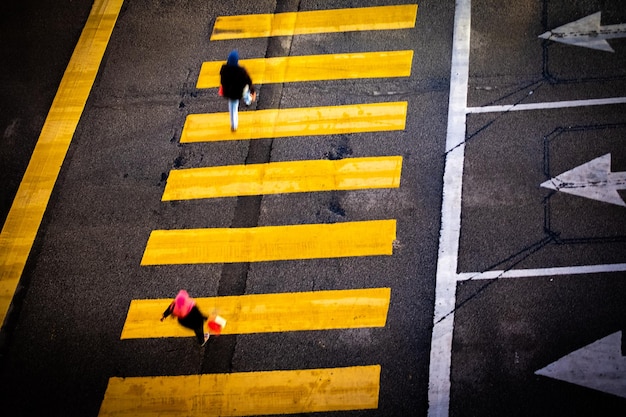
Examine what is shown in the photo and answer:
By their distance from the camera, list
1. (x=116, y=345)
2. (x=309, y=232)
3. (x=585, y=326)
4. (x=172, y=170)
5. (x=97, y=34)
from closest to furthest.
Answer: (x=585, y=326)
(x=116, y=345)
(x=309, y=232)
(x=172, y=170)
(x=97, y=34)

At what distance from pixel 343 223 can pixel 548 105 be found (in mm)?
3867

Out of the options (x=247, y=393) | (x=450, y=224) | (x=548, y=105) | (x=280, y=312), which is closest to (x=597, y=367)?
(x=450, y=224)

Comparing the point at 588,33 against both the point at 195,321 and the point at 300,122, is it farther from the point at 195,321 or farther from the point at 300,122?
the point at 195,321

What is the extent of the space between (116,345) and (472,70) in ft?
23.5

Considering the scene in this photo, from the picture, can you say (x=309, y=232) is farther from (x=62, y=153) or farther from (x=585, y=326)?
(x=62, y=153)

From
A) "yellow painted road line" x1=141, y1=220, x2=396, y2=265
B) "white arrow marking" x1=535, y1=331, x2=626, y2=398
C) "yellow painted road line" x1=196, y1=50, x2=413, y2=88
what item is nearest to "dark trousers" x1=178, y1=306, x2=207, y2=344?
"yellow painted road line" x1=141, y1=220, x2=396, y2=265

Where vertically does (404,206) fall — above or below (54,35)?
below

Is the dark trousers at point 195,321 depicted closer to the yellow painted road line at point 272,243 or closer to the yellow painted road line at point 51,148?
the yellow painted road line at point 272,243

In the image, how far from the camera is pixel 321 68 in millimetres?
11312

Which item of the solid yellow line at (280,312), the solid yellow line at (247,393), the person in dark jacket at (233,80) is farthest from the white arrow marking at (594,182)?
the person in dark jacket at (233,80)

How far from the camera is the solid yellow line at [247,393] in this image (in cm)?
810

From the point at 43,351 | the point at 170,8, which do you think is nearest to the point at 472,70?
the point at 170,8

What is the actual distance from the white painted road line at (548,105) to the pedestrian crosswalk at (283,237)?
4.26 ft

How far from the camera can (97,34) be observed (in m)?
12.5
